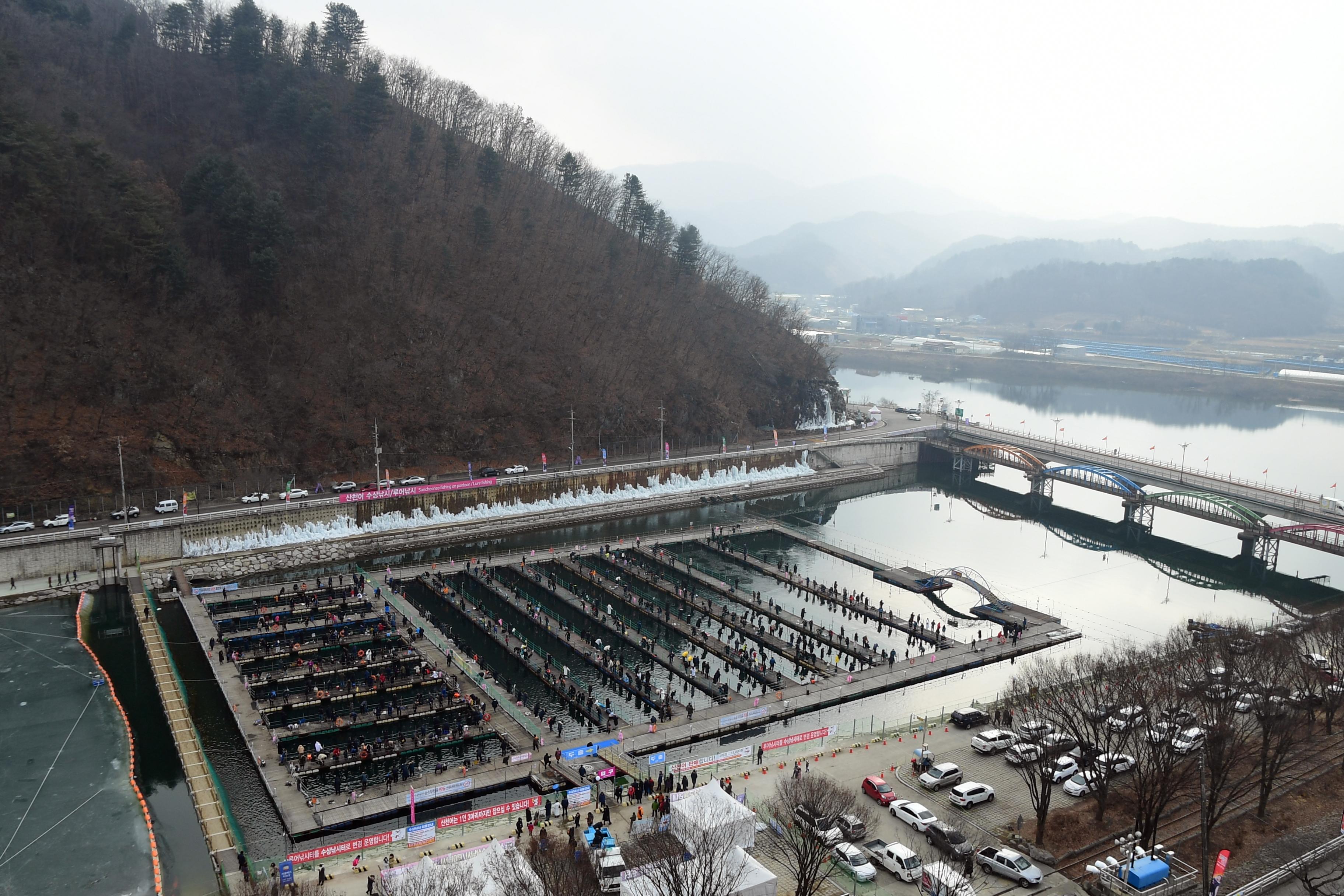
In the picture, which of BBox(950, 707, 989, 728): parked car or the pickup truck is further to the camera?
BBox(950, 707, 989, 728): parked car

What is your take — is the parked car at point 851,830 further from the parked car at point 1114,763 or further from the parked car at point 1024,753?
the parked car at point 1114,763

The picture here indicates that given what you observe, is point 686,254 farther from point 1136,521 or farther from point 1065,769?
point 1065,769

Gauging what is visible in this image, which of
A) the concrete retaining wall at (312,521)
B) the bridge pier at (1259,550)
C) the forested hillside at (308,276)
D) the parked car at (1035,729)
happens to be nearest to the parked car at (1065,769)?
the parked car at (1035,729)

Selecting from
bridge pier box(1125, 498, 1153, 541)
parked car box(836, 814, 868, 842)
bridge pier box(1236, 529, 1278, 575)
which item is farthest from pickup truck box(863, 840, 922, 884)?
bridge pier box(1125, 498, 1153, 541)

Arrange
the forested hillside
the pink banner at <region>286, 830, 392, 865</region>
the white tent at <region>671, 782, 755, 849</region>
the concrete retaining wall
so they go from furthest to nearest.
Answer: the forested hillside → the concrete retaining wall → the pink banner at <region>286, 830, 392, 865</region> → the white tent at <region>671, 782, 755, 849</region>

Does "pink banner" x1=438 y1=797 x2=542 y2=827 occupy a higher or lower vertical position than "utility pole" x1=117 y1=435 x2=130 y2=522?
lower

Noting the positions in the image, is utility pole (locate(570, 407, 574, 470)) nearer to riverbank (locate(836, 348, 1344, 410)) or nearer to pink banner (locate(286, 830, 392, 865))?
Answer: pink banner (locate(286, 830, 392, 865))

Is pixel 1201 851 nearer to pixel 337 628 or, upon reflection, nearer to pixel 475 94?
pixel 337 628

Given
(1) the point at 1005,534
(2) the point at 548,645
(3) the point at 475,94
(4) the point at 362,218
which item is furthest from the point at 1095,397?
(2) the point at 548,645
